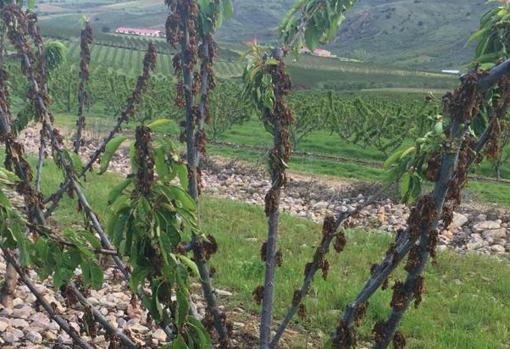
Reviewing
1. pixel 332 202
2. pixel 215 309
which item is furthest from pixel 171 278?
pixel 332 202

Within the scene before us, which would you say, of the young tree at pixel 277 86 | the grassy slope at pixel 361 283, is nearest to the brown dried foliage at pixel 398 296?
the young tree at pixel 277 86

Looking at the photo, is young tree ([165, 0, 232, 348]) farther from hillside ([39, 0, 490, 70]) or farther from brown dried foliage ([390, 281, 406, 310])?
hillside ([39, 0, 490, 70])

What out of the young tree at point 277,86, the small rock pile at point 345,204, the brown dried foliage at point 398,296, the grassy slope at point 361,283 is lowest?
the small rock pile at point 345,204

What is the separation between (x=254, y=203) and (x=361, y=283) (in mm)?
8432

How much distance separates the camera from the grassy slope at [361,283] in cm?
664

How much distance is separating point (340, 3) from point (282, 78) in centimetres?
88

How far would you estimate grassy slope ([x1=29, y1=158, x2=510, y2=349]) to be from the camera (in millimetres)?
6641

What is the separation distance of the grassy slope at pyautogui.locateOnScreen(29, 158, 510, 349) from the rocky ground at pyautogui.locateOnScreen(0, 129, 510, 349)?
66 centimetres

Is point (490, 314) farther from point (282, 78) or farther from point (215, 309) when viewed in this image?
point (282, 78)

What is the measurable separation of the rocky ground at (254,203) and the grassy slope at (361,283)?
0.66 metres

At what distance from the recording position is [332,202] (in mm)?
17359

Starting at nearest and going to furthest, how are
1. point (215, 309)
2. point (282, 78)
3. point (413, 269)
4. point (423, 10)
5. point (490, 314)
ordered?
point (413, 269)
point (282, 78)
point (215, 309)
point (490, 314)
point (423, 10)

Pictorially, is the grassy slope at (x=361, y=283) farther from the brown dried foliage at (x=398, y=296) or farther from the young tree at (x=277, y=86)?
the brown dried foliage at (x=398, y=296)

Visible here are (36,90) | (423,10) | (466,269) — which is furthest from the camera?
(423,10)
